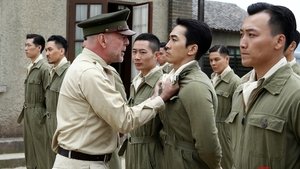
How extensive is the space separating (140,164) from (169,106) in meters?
1.01

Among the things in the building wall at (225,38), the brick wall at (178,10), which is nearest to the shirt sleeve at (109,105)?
A: the brick wall at (178,10)

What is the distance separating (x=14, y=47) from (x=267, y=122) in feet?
24.0

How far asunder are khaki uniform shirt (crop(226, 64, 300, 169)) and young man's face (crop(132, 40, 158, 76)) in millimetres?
2423

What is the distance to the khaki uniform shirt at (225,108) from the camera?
7129 millimetres

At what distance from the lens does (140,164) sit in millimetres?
4551

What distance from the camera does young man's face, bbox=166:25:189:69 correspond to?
3.83m

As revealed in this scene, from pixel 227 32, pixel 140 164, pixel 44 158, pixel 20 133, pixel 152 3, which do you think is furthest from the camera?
pixel 227 32

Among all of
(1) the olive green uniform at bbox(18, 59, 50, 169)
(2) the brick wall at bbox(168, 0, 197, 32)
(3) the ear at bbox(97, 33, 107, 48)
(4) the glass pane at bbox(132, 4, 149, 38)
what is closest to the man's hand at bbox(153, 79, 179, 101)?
(3) the ear at bbox(97, 33, 107, 48)

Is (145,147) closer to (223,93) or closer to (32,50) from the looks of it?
(223,93)

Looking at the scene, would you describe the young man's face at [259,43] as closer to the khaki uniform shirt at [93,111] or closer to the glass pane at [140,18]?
the khaki uniform shirt at [93,111]

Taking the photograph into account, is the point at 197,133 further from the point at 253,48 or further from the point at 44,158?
the point at 44,158

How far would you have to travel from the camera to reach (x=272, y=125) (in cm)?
263

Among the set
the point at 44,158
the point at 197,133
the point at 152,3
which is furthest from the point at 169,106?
the point at 152,3

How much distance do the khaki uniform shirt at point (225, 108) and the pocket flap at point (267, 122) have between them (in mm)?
4374
